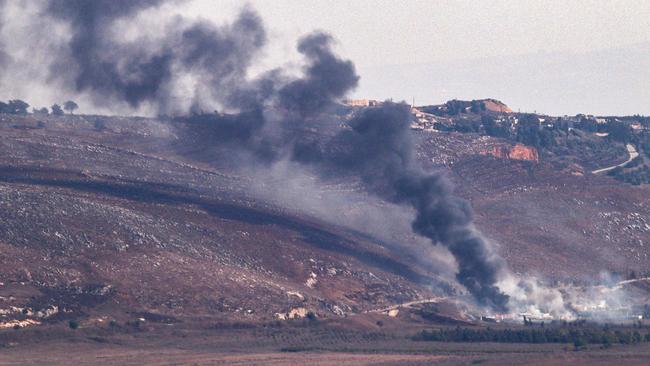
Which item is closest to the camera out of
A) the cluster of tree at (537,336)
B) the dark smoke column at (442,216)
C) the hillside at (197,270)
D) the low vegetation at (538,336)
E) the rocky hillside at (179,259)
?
the low vegetation at (538,336)

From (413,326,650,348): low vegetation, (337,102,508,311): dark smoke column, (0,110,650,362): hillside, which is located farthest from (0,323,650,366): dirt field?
(337,102,508,311): dark smoke column

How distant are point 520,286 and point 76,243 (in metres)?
67.0

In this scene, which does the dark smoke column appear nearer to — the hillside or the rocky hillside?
the hillside

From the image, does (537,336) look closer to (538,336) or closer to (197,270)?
(538,336)

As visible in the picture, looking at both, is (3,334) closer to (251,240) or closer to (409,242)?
(251,240)

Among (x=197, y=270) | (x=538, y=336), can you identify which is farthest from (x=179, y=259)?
(x=538, y=336)

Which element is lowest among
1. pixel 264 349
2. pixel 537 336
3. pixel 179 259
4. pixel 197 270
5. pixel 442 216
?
pixel 264 349

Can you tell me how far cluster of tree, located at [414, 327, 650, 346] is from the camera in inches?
5423

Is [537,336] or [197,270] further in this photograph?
[197,270]

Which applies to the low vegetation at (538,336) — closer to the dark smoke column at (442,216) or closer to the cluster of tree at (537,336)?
the cluster of tree at (537,336)

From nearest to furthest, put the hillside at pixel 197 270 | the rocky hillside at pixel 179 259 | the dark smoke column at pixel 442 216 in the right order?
the hillside at pixel 197 270, the rocky hillside at pixel 179 259, the dark smoke column at pixel 442 216

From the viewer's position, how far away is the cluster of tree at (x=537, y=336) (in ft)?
452

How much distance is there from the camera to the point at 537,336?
140m

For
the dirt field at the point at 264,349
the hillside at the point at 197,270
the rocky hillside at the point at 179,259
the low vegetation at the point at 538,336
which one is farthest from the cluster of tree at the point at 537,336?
the rocky hillside at the point at 179,259
